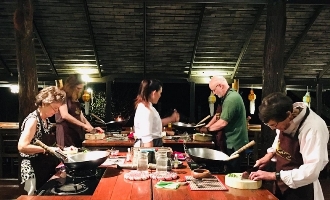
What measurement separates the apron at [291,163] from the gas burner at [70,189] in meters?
1.69

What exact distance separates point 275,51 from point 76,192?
4.26 metres

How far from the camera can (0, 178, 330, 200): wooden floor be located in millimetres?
6117

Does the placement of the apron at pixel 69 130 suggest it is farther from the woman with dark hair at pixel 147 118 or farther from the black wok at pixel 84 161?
the black wok at pixel 84 161

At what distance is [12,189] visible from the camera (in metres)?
6.55

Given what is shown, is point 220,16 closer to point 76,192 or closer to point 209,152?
point 209,152

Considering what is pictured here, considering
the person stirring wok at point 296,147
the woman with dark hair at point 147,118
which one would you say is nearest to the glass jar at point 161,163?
the person stirring wok at point 296,147

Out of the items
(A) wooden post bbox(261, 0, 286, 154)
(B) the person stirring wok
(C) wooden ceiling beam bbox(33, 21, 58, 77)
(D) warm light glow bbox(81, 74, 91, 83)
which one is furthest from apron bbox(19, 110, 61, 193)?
(D) warm light glow bbox(81, 74, 91, 83)

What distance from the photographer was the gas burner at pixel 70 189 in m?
2.86

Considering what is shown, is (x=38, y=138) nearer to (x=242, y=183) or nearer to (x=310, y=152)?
(x=242, y=183)

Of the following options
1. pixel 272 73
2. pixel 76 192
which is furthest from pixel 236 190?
pixel 272 73

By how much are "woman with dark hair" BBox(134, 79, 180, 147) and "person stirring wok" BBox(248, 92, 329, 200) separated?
1.97 meters

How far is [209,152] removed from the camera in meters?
3.76

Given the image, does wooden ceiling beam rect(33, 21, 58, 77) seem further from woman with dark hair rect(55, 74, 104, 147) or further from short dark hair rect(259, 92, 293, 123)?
short dark hair rect(259, 92, 293, 123)

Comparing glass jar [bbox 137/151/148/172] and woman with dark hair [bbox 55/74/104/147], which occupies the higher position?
woman with dark hair [bbox 55/74/104/147]
